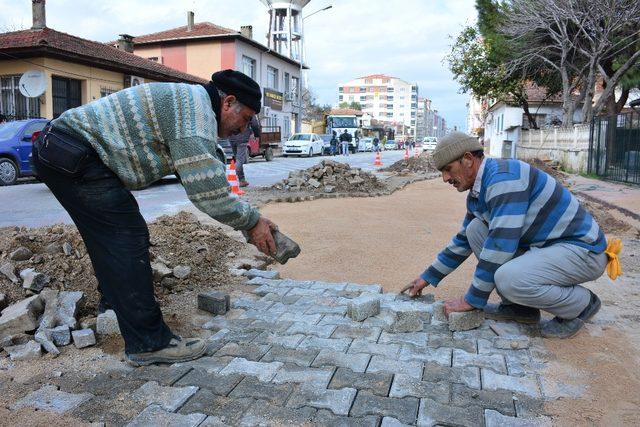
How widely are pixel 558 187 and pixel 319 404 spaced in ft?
6.29

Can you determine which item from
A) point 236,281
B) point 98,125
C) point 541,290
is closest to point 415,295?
point 541,290

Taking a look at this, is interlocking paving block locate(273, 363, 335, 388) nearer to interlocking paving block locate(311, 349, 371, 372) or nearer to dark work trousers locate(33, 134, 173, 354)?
interlocking paving block locate(311, 349, 371, 372)

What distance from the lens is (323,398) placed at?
2.60 metres

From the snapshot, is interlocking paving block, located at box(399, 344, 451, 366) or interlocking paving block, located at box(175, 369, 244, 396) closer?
interlocking paving block, located at box(175, 369, 244, 396)

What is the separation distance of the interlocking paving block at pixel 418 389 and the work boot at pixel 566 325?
3.35 feet

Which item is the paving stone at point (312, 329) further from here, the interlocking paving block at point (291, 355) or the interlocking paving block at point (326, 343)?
the interlocking paving block at point (291, 355)

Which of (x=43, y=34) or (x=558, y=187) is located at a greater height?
(x=43, y=34)

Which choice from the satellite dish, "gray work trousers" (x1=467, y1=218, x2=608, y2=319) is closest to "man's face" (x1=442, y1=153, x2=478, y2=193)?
"gray work trousers" (x1=467, y1=218, x2=608, y2=319)

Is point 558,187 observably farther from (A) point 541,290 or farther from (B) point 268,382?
(B) point 268,382

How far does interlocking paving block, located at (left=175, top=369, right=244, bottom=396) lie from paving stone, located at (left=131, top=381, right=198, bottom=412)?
2.5 inches

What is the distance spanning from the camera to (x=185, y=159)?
2.67 meters

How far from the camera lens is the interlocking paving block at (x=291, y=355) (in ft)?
9.95

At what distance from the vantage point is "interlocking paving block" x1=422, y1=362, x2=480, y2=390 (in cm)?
280

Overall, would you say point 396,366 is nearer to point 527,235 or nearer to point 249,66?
point 527,235
